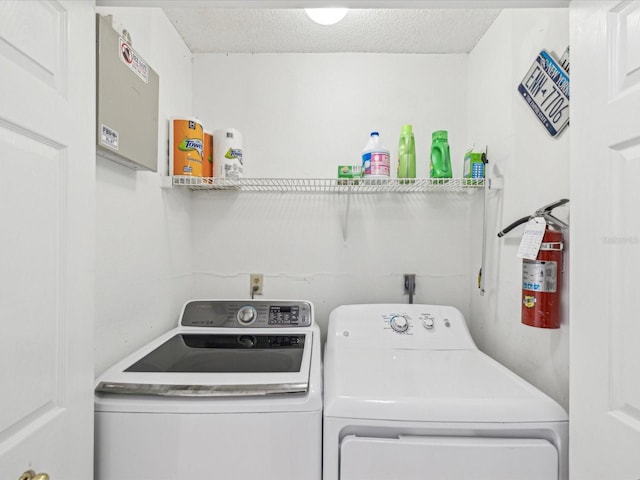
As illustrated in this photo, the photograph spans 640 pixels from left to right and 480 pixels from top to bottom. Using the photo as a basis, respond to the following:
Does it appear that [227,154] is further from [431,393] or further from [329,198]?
[431,393]

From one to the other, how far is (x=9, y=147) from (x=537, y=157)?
5.69 ft

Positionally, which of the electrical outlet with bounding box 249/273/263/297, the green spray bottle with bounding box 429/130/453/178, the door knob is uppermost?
the green spray bottle with bounding box 429/130/453/178

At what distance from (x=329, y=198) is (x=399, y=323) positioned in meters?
0.85

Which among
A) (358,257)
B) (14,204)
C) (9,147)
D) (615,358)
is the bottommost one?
(615,358)

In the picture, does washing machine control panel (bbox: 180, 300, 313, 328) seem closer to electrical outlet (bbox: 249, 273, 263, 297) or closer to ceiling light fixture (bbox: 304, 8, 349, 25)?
electrical outlet (bbox: 249, 273, 263, 297)

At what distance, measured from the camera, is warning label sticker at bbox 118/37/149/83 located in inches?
45.5

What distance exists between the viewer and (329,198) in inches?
75.5

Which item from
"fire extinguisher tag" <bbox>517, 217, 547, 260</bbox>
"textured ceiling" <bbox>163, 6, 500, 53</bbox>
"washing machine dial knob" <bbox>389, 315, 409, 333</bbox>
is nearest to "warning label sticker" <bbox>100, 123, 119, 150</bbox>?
"textured ceiling" <bbox>163, 6, 500, 53</bbox>

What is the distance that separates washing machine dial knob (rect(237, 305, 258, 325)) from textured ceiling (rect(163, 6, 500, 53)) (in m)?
1.57

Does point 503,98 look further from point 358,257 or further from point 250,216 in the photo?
point 250,216

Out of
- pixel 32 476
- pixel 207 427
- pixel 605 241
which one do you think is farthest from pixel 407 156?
pixel 32 476

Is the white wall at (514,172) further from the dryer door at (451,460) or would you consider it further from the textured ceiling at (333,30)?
the dryer door at (451,460)

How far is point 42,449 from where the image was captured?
0.74 metres

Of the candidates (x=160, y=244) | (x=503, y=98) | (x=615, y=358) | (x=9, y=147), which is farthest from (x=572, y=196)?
(x=160, y=244)
